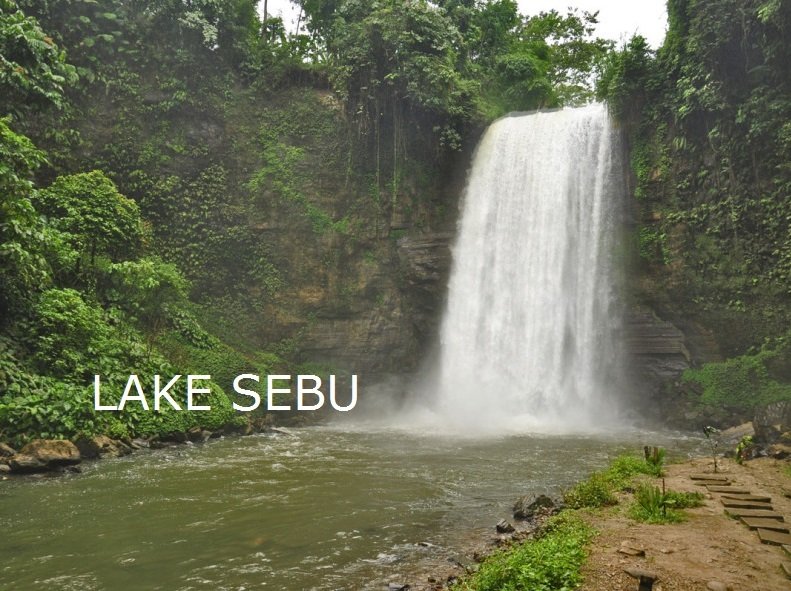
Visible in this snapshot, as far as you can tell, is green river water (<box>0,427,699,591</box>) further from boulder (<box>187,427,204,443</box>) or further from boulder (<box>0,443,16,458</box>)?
boulder (<box>0,443,16,458</box>)

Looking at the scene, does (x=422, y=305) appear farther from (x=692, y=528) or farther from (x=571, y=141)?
(x=692, y=528)

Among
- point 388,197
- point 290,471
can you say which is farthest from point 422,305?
point 290,471

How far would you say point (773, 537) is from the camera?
21.0ft

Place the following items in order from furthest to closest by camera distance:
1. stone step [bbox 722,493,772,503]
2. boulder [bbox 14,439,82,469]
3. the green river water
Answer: boulder [bbox 14,439,82,469] → stone step [bbox 722,493,772,503] → the green river water

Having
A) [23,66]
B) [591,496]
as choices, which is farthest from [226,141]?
[591,496]

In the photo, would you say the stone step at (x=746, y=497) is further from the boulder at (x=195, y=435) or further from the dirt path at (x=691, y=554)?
the boulder at (x=195, y=435)

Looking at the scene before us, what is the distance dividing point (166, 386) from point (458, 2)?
2310 centimetres

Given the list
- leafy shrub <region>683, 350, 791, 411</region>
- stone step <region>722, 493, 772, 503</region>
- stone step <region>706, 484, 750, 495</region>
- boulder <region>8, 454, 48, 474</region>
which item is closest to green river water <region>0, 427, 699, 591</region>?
boulder <region>8, 454, 48, 474</region>

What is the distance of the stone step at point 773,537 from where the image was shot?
627 centimetres

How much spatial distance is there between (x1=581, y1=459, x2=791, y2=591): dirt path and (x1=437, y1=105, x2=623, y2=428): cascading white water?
11766 mm

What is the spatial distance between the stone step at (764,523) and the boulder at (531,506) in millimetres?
2357

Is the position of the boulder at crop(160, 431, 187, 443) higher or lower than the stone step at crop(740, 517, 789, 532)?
lower

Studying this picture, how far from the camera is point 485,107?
83.9 ft

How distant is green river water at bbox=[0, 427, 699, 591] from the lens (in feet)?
19.7
